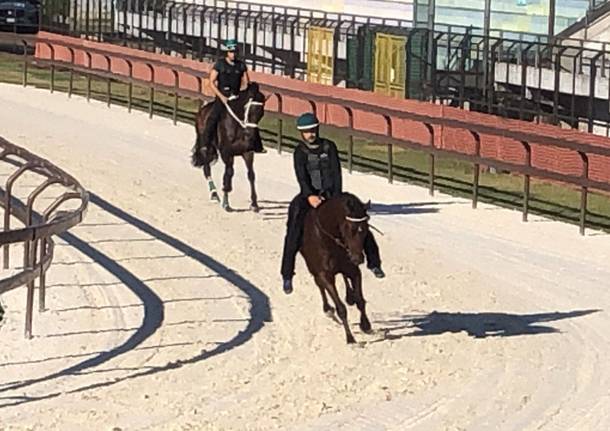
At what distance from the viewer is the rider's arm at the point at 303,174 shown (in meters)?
13.5

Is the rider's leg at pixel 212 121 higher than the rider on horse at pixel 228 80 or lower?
lower

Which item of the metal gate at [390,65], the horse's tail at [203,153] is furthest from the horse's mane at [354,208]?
the metal gate at [390,65]

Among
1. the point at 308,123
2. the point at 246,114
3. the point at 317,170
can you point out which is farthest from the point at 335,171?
the point at 246,114

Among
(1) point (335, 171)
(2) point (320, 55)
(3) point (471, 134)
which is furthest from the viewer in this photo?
(2) point (320, 55)

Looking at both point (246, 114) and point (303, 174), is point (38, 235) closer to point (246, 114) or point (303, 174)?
point (303, 174)

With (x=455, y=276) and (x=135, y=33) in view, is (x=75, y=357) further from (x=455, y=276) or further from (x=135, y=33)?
(x=135, y=33)

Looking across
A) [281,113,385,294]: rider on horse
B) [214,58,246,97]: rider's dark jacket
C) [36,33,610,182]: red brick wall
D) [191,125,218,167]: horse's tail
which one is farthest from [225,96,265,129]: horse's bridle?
[281,113,385,294]: rider on horse

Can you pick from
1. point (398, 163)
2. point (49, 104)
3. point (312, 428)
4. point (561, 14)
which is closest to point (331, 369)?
point (312, 428)

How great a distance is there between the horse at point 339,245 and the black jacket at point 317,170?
23 centimetres

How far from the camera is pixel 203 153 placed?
20844 millimetres

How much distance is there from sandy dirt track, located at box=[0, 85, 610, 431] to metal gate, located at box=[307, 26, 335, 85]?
1563 cm

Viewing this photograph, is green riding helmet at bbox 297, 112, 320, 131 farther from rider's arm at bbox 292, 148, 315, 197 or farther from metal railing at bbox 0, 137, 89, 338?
metal railing at bbox 0, 137, 89, 338

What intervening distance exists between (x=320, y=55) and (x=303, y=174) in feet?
80.2

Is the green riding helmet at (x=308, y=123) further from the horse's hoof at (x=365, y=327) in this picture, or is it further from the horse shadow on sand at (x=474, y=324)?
the horse shadow on sand at (x=474, y=324)
